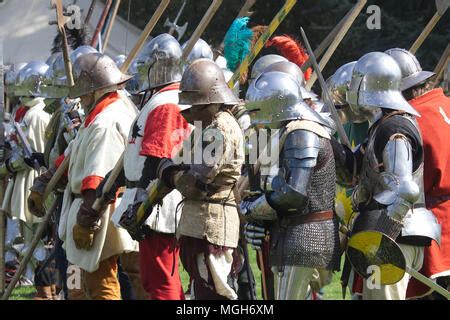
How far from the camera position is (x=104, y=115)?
26.7 ft

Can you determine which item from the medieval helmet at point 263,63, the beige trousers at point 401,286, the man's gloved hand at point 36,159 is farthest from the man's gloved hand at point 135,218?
the man's gloved hand at point 36,159

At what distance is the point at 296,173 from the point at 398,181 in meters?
0.52

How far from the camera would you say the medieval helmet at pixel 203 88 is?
7281mm

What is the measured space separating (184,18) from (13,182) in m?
7.62

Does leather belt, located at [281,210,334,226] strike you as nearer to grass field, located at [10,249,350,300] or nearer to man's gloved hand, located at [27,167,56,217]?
man's gloved hand, located at [27,167,56,217]

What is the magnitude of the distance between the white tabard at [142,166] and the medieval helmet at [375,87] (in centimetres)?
106

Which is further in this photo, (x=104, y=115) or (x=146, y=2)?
(x=146, y=2)

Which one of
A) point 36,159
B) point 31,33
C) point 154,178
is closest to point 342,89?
point 154,178

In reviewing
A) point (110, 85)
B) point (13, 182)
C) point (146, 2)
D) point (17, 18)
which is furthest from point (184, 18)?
point (110, 85)

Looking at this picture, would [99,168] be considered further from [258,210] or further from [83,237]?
[258,210]

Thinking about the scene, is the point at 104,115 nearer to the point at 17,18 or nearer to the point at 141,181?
the point at 141,181

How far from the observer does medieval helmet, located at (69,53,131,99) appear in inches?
326

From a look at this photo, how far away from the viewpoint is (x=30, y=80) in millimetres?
11406

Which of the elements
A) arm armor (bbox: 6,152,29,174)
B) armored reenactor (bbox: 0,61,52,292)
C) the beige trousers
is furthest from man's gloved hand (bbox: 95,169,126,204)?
arm armor (bbox: 6,152,29,174)
